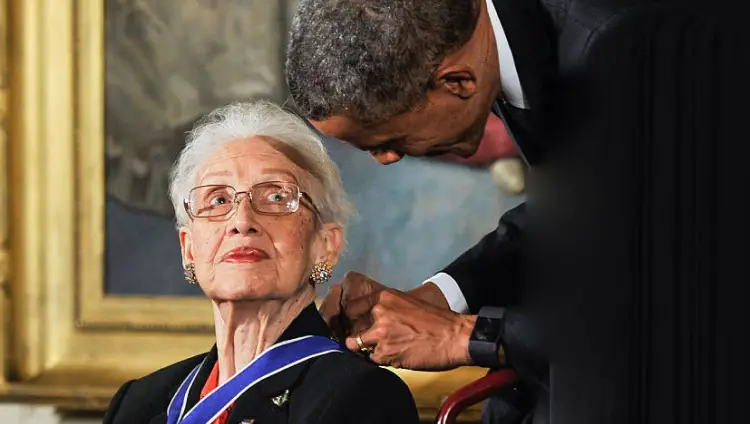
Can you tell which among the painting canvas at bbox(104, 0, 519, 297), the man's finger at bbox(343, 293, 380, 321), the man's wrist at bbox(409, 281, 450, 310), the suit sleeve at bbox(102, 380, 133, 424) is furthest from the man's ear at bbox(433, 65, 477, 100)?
the painting canvas at bbox(104, 0, 519, 297)

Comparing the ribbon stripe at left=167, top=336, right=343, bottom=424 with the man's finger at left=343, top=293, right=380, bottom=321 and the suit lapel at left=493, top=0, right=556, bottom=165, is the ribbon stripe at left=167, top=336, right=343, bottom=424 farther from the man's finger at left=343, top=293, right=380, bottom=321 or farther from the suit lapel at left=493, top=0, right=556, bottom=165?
the suit lapel at left=493, top=0, right=556, bottom=165

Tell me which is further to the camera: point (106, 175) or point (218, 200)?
point (106, 175)

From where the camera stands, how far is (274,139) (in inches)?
75.1

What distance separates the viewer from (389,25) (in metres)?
1.28

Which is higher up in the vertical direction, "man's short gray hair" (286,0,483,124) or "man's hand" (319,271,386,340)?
"man's short gray hair" (286,0,483,124)

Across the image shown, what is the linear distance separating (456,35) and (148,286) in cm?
182

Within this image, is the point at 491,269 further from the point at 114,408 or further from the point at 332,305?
the point at 114,408

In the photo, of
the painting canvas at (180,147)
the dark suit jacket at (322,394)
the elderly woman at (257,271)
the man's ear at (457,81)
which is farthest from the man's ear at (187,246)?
the painting canvas at (180,147)

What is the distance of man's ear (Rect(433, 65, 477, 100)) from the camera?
133 cm

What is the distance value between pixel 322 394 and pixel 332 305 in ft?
0.99

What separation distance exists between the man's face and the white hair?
45 cm

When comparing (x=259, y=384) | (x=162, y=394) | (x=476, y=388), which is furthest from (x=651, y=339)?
(x=162, y=394)

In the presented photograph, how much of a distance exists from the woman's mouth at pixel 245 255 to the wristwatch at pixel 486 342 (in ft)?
1.29

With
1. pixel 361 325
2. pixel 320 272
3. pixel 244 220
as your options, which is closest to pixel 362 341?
pixel 361 325
